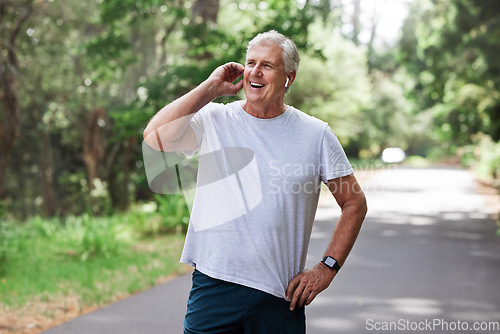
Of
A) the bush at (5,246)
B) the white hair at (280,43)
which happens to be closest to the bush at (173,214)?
the bush at (5,246)

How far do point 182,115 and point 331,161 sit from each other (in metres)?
0.70

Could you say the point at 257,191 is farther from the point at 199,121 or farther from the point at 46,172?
the point at 46,172

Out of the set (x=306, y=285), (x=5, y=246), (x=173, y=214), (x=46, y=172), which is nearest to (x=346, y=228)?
(x=306, y=285)

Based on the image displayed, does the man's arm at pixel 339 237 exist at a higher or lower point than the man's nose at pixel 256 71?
lower

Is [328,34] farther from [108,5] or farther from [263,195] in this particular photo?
[263,195]

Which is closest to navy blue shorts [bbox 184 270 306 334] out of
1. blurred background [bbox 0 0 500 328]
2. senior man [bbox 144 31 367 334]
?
senior man [bbox 144 31 367 334]

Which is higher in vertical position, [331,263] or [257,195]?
[257,195]

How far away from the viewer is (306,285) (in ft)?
8.36

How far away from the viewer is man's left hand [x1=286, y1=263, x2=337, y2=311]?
253cm

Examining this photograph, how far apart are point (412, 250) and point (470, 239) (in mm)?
1915

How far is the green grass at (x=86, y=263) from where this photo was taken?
21.9 feet

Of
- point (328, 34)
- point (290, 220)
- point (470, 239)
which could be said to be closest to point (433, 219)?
point (470, 239)

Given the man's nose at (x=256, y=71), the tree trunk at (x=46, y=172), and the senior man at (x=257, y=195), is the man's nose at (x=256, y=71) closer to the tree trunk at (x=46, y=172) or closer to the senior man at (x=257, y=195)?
the senior man at (x=257, y=195)

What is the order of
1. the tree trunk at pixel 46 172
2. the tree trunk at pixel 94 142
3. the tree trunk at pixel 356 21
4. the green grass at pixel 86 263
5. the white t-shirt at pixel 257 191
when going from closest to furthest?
the white t-shirt at pixel 257 191
the green grass at pixel 86 263
the tree trunk at pixel 94 142
the tree trunk at pixel 46 172
the tree trunk at pixel 356 21
